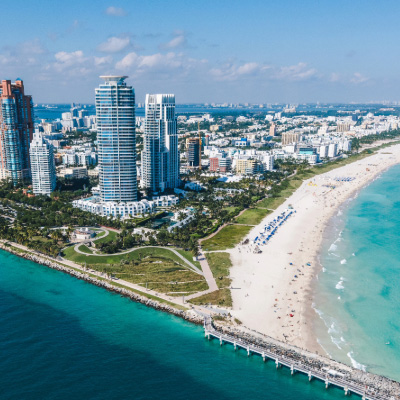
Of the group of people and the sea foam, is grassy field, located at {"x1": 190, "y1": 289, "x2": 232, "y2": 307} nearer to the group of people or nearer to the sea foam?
the sea foam

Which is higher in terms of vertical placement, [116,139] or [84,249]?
[116,139]

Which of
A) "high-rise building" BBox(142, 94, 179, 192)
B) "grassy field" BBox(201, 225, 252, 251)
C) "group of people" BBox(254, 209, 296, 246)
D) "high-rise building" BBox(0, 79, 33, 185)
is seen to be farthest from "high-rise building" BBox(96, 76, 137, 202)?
"high-rise building" BBox(0, 79, 33, 185)

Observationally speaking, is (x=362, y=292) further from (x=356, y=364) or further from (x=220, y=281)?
(x=220, y=281)

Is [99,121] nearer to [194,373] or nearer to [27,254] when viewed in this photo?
[27,254]

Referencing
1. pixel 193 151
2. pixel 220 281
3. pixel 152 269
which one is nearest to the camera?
pixel 220 281

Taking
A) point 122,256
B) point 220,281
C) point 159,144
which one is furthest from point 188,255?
point 159,144

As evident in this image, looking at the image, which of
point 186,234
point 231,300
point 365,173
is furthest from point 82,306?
point 365,173

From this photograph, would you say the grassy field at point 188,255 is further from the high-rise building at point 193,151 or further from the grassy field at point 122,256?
the high-rise building at point 193,151
